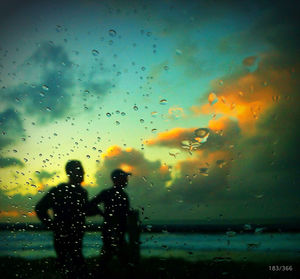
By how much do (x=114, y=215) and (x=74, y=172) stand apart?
0.74 metres

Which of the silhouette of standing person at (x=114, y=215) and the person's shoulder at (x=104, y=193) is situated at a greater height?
the person's shoulder at (x=104, y=193)

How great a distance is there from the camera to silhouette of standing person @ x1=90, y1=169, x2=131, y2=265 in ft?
10.4

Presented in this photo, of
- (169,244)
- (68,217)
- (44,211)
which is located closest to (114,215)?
(68,217)

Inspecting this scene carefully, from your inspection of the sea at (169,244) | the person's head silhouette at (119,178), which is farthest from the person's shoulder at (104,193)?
the sea at (169,244)

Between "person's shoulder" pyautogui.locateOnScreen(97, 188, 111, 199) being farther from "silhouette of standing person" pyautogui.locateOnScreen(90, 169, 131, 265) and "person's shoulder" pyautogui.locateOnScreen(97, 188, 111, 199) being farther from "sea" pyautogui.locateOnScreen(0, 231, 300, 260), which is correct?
"sea" pyautogui.locateOnScreen(0, 231, 300, 260)

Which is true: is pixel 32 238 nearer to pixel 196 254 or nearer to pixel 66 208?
pixel 66 208

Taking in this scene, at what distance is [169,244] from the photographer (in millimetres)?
4078

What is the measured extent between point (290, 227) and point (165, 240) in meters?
1.86

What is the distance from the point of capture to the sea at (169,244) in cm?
337

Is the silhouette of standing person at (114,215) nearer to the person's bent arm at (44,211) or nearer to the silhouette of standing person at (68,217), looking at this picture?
the silhouette of standing person at (68,217)

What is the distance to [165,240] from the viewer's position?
405cm

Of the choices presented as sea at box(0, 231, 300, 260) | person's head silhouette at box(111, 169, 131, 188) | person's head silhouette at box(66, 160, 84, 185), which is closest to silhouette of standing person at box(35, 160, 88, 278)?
person's head silhouette at box(66, 160, 84, 185)

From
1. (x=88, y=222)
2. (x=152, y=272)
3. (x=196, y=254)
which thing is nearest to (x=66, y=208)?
(x=88, y=222)

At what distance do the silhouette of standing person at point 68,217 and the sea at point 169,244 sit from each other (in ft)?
0.42
